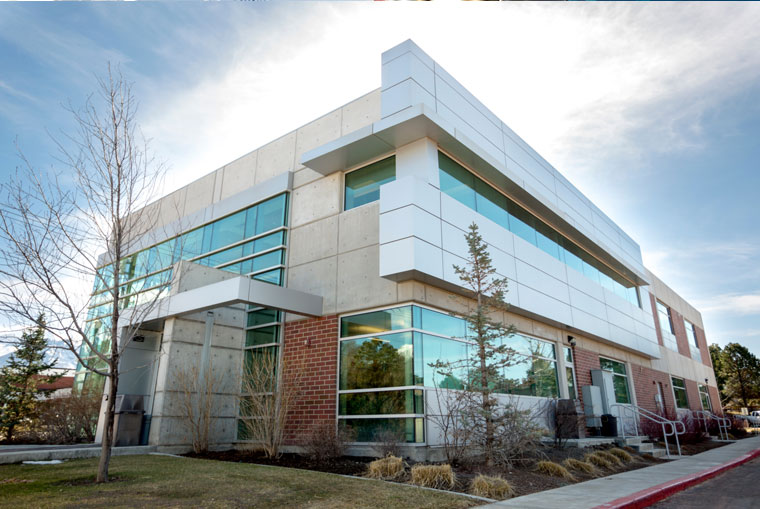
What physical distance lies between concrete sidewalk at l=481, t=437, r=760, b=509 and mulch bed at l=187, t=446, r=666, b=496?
41 centimetres

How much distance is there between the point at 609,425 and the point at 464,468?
1078 centimetres

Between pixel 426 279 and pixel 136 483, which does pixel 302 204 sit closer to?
pixel 426 279

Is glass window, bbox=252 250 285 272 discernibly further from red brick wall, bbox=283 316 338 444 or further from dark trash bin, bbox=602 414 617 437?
dark trash bin, bbox=602 414 617 437

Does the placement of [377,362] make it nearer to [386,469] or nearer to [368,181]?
[386,469]

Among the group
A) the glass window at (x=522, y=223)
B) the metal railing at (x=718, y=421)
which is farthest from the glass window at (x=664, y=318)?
the glass window at (x=522, y=223)

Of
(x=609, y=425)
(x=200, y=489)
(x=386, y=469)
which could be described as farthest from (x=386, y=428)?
(x=609, y=425)

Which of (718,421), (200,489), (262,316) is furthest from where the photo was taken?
(718,421)

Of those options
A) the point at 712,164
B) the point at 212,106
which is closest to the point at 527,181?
the point at 212,106

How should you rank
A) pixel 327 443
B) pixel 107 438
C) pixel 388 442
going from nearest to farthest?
1. pixel 107 438
2. pixel 388 442
3. pixel 327 443

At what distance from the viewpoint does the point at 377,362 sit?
38.0 ft

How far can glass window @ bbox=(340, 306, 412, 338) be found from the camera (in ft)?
37.7

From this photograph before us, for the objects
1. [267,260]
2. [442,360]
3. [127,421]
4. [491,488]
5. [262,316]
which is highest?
[267,260]

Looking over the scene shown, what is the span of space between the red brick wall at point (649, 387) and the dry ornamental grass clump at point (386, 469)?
19237mm

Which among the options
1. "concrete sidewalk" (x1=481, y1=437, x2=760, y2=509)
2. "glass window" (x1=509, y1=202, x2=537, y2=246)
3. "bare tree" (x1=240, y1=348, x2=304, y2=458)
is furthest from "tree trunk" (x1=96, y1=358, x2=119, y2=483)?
"glass window" (x1=509, y1=202, x2=537, y2=246)
